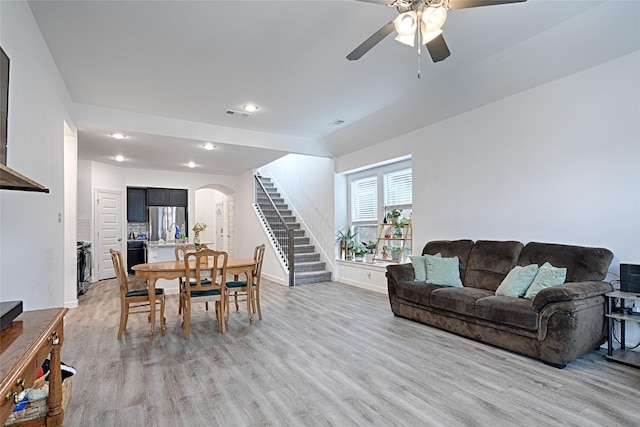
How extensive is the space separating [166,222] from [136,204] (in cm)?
93

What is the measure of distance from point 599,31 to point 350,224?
513 cm

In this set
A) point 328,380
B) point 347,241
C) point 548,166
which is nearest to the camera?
point 328,380

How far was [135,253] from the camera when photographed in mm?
9047

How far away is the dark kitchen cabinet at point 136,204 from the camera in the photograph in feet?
30.1

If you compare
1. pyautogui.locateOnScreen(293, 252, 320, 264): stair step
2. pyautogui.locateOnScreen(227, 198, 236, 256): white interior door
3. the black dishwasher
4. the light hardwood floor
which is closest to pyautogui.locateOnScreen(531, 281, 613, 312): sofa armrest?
the light hardwood floor

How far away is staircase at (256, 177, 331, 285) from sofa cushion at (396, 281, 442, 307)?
2.97 metres

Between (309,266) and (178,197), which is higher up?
(178,197)

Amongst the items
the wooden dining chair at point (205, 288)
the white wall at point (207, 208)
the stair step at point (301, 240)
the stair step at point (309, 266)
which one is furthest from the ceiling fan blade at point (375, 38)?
the white wall at point (207, 208)

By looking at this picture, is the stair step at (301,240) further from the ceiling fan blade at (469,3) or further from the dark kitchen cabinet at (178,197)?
the ceiling fan blade at (469,3)

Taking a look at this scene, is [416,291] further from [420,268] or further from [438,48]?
[438,48]

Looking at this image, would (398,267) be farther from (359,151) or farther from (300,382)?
(359,151)

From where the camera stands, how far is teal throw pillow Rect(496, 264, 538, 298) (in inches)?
134

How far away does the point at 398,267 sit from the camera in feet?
14.8

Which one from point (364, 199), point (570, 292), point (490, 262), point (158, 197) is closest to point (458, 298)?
point (490, 262)
